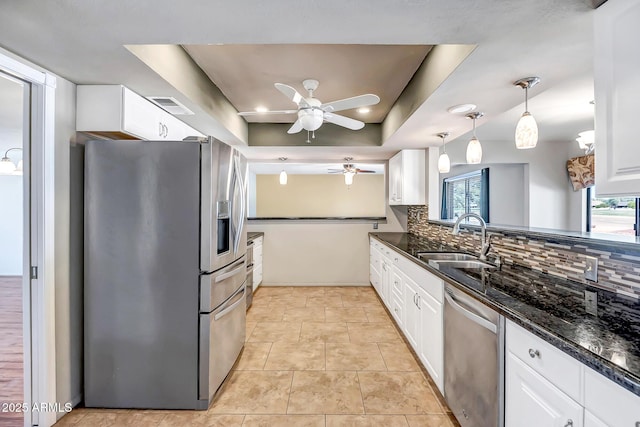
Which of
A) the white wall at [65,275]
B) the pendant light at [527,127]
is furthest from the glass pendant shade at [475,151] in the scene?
the white wall at [65,275]

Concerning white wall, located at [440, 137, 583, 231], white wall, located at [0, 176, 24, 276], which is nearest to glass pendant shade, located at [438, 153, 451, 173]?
white wall, located at [440, 137, 583, 231]

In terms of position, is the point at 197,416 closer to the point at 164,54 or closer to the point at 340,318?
the point at 340,318

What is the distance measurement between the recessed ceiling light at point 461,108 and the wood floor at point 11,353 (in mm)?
3659

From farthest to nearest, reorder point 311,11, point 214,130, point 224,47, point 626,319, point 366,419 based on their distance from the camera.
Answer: point 214,130, point 224,47, point 366,419, point 311,11, point 626,319

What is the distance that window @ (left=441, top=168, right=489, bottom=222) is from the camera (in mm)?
5770

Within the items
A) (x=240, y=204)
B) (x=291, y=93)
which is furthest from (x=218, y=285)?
(x=291, y=93)

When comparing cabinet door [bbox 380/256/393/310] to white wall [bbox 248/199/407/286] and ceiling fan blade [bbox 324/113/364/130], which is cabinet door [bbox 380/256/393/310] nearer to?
white wall [bbox 248/199/407/286]

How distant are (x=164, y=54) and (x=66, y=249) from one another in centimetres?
141

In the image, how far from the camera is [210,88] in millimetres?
2723

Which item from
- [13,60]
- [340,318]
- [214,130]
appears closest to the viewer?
[13,60]

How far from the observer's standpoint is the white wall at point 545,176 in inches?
190

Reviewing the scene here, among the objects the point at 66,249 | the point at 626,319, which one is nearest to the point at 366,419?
the point at 626,319

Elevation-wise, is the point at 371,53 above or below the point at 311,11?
above

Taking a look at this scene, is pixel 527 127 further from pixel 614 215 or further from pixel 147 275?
pixel 614 215
